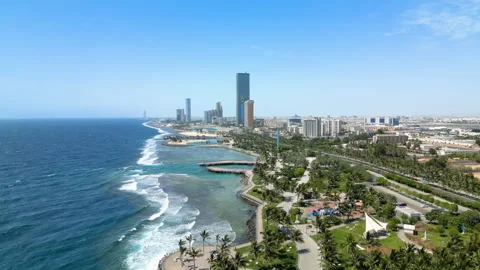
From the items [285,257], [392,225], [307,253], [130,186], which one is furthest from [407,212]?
[130,186]

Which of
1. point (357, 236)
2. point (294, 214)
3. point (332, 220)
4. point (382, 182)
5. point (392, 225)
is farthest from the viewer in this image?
point (382, 182)

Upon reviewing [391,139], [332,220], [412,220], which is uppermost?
[391,139]

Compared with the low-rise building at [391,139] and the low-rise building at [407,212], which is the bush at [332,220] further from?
the low-rise building at [391,139]

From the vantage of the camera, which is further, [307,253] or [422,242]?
[422,242]

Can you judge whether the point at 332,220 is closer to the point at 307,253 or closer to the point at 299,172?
the point at 307,253

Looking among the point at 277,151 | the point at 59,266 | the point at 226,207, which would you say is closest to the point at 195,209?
the point at 226,207

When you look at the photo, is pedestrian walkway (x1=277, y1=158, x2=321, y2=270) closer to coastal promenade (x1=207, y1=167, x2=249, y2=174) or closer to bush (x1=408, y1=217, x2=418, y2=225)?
bush (x1=408, y1=217, x2=418, y2=225)
